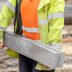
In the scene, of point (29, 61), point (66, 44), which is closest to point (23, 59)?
point (29, 61)

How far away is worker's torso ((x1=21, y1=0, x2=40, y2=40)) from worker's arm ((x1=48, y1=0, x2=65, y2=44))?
14cm

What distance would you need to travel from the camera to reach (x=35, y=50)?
4066 millimetres

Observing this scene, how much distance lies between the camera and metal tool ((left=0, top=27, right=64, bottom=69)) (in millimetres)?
3863

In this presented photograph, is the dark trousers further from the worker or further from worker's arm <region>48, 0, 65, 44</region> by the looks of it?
worker's arm <region>48, 0, 65, 44</region>

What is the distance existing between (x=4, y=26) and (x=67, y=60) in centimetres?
226

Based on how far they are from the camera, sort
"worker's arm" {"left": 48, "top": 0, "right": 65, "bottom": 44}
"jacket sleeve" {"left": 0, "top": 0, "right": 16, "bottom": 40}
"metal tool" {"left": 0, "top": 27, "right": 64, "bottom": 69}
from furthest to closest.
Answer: "jacket sleeve" {"left": 0, "top": 0, "right": 16, "bottom": 40} → "worker's arm" {"left": 48, "top": 0, "right": 65, "bottom": 44} → "metal tool" {"left": 0, "top": 27, "right": 64, "bottom": 69}

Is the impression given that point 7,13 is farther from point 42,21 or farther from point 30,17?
point 42,21

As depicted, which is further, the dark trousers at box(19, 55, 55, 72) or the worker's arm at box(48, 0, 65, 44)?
the dark trousers at box(19, 55, 55, 72)

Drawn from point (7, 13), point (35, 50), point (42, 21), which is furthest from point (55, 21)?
point (7, 13)

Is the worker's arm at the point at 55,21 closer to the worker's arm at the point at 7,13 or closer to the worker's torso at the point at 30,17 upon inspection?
the worker's torso at the point at 30,17

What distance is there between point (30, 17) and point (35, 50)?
335 mm

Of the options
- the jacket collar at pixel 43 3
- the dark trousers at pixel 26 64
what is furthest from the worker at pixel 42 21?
the dark trousers at pixel 26 64

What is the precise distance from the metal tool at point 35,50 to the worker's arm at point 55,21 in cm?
12

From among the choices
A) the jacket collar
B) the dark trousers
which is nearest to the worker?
the jacket collar
